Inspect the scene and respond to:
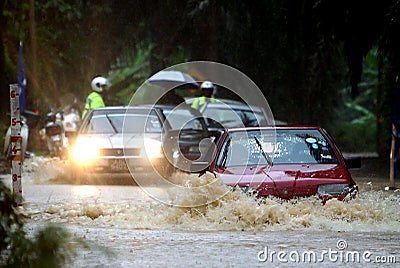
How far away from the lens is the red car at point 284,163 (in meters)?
12.1

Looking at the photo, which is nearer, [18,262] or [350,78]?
[18,262]

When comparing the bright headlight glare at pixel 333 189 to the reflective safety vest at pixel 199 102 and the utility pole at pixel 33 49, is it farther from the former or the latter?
the utility pole at pixel 33 49

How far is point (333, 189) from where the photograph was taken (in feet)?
40.0

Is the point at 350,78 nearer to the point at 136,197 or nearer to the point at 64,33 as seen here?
the point at 136,197

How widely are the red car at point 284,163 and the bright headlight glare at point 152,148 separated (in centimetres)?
498

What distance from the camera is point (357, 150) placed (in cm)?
4184

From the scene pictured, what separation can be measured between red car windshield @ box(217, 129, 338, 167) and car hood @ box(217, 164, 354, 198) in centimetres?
28

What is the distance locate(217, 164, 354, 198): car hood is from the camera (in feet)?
39.5

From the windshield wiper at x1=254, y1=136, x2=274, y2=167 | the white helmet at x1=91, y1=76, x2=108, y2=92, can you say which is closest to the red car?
the windshield wiper at x1=254, y1=136, x2=274, y2=167

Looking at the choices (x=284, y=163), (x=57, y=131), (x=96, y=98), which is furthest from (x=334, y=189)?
(x=57, y=131)

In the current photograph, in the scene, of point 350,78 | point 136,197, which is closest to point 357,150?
point 350,78

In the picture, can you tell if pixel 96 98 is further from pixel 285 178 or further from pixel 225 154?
pixel 285 178

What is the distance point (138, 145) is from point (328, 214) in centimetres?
775

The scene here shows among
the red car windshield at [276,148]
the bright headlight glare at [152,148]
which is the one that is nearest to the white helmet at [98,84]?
the bright headlight glare at [152,148]
